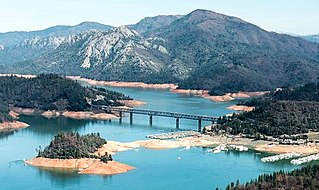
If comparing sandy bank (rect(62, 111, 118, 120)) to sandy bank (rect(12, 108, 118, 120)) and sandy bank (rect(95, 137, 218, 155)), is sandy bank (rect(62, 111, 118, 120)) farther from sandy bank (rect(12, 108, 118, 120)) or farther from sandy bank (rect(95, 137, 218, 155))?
sandy bank (rect(95, 137, 218, 155))

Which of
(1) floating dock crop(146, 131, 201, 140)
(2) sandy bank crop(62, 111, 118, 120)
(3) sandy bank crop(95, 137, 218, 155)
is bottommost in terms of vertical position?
(3) sandy bank crop(95, 137, 218, 155)

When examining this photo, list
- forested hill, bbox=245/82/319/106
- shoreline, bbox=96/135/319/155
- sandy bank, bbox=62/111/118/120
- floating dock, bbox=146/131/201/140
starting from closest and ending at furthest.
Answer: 1. shoreline, bbox=96/135/319/155
2. floating dock, bbox=146/131/201/140
3. sandy bank, bbox=62/111/118/120
4. forested hill, bbox=245/82/319/106

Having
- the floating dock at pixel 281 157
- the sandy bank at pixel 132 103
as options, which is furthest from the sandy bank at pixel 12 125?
the floating dock at pixel 281 157

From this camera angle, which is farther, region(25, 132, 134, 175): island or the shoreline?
the shoreline

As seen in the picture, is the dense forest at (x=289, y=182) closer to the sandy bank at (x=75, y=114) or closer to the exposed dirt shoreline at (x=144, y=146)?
the exposed dirt shoreline at (x=144, y=146)

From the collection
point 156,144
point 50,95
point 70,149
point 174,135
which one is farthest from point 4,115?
point 70,149

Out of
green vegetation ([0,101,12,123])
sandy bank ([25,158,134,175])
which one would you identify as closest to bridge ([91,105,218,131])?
green vegetation ([0,101,12,123])

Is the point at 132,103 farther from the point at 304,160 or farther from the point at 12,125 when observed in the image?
the point at 304,160
